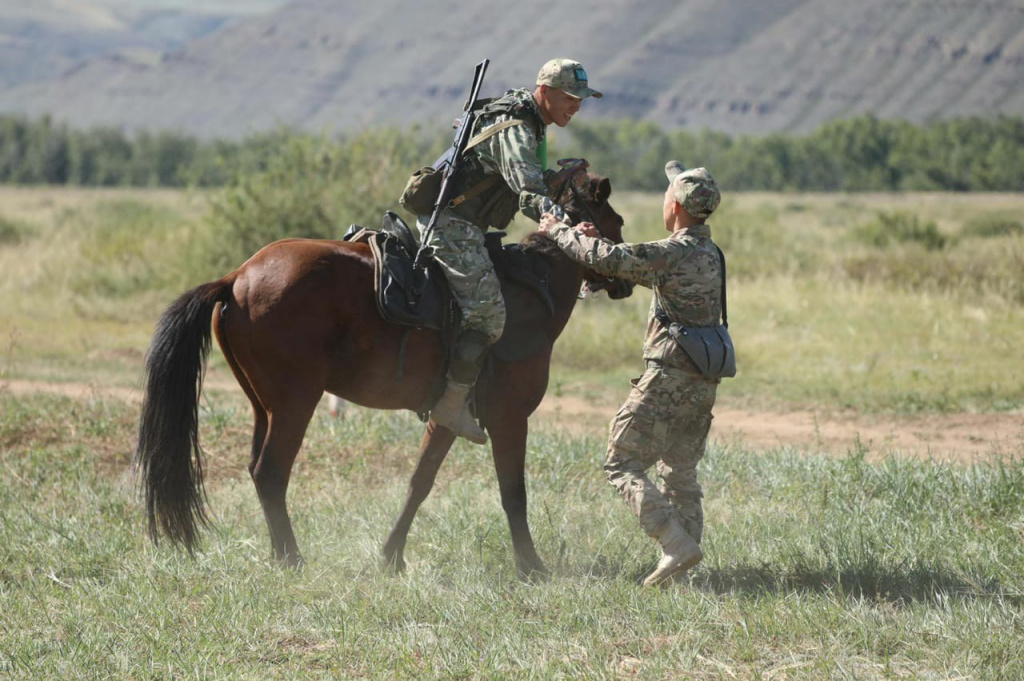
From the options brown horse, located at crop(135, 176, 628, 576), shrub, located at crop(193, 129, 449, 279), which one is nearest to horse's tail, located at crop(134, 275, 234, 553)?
brown horse, located at crop(135, 176, 628, 576)

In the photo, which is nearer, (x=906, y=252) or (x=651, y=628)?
(x=651, y=628)

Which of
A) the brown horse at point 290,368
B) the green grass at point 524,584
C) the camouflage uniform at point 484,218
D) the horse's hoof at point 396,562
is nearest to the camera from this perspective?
the green grass at point 524,584

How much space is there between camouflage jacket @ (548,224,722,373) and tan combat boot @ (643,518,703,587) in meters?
0.75

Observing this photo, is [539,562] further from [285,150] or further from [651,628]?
[285,150]

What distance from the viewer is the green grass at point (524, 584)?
177 inches

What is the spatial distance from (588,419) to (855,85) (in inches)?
7631

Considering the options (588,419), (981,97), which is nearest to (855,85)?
(981,97)

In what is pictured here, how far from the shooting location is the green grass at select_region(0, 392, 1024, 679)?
4500 mm

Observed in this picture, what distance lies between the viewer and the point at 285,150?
1855 centimetres

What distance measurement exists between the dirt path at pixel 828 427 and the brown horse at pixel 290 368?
12.2 ft

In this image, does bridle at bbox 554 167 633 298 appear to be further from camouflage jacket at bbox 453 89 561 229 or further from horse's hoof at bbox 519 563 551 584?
horse's hoof at bbox 519 563 551 584

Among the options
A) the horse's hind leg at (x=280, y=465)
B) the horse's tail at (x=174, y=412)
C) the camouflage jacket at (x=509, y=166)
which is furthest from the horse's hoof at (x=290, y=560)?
the camouflage jacket at (x=509, y=166)

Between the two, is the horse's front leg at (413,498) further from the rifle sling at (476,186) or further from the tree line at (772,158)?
the tree line at (772,158)

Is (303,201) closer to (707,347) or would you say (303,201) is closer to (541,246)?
(541,246)
